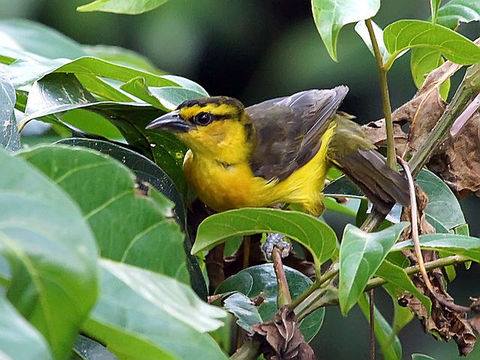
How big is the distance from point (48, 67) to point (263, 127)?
77cm

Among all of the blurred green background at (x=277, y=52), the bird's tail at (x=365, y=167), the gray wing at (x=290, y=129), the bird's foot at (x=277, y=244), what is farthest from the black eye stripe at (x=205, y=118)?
the blurred green background at (x=277, y=52)

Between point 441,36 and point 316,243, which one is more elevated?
point 441,36

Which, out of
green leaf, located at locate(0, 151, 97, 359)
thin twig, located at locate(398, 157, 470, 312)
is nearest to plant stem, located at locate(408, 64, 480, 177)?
thin twig, located at locate(398, 157, 470, 312)

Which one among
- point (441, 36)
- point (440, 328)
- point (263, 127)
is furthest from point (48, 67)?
point (263, 127)

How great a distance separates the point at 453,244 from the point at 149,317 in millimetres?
425

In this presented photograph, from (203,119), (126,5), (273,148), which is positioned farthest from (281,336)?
(273,148)

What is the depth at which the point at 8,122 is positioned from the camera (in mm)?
913

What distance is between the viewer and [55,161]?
621 mm

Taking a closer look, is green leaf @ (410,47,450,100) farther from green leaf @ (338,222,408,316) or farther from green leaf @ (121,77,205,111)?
green leaf @ (338,222,408,316)

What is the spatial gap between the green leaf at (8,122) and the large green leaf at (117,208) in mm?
297

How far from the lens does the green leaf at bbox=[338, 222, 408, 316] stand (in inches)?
31.4

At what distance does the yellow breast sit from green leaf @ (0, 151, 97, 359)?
3.36ft

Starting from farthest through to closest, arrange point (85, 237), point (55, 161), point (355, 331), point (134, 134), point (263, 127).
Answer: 1. point (355, 331)
2. point (263, 127)
3. point (134, 134)
4. point (55, 161)
5. point (85, 237)

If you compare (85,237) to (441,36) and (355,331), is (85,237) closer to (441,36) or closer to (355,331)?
(441,36)
